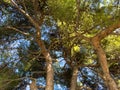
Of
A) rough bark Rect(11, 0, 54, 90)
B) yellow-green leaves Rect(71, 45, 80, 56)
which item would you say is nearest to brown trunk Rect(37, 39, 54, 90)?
rough bark Rect(11, 0, 54, 90)

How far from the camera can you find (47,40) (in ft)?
17.1

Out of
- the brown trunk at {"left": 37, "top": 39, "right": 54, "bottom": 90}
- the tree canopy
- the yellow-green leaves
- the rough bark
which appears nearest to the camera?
the tree canopy

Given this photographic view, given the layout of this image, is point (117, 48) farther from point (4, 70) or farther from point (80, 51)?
point (4, 70)

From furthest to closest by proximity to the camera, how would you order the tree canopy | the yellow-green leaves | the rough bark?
the yellow-green leaves
the rough bark
the tree canopy

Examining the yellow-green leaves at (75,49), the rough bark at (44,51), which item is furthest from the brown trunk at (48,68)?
the yellow-green leaves at (75,49)

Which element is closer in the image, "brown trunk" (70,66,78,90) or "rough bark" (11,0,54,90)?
"rough bark" (11,0,54,90)

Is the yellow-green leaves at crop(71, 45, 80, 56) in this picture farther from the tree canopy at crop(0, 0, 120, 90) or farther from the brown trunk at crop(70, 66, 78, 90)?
the brown trunk at crop(70, 66, 78, 90)

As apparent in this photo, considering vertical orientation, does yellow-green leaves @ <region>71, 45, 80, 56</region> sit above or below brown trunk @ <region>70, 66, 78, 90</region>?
above

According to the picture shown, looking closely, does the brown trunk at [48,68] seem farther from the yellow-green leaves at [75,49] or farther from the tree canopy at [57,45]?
the yellow-green leaves at [75,49]

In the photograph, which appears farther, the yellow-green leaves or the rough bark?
the yellow-green leaves

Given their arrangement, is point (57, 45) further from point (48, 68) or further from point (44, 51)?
point (48, 68)

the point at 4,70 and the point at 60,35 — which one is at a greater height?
the point at 60,35

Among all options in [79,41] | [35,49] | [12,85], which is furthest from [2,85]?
[79,41]

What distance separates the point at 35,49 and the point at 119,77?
171cm
